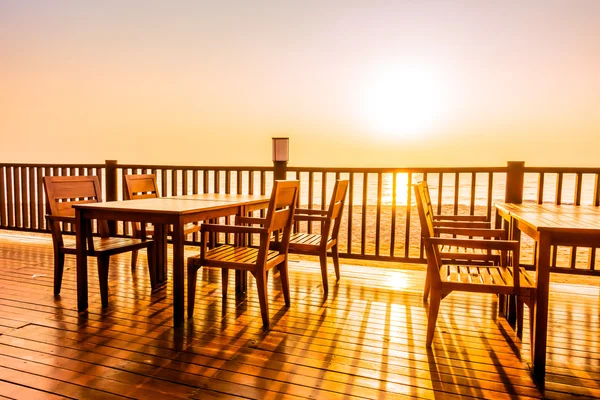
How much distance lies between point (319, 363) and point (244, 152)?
13696 mm

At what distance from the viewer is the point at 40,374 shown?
76.4 inches

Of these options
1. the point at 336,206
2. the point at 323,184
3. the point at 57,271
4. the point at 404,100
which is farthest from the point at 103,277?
the point at 404,100

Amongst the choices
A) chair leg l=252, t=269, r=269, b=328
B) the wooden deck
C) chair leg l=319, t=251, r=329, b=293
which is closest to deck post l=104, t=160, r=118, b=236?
the wooden deck

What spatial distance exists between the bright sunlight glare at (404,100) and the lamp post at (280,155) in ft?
15.0

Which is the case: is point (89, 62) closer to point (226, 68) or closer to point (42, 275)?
point (226, 68)

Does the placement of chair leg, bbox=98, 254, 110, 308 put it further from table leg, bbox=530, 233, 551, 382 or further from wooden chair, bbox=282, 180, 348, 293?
table leg, bbox=530, 233, 551, 382

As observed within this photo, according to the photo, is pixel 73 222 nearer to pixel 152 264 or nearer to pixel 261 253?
pixel 152 264

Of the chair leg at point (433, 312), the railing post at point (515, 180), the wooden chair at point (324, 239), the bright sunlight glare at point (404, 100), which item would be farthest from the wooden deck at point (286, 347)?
the bright sunlight glare at point (404, 100)

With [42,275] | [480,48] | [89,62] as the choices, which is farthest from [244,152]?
[42,275]

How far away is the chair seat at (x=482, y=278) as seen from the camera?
2.16 m

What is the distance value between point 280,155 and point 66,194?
2153 millimetres

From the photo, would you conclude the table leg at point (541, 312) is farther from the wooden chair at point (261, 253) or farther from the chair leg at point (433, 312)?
the wooden chair at point (261, 253)

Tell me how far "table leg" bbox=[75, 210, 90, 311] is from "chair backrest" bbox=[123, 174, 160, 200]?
1.03 meters

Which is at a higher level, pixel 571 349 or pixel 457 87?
pixel 457 87
